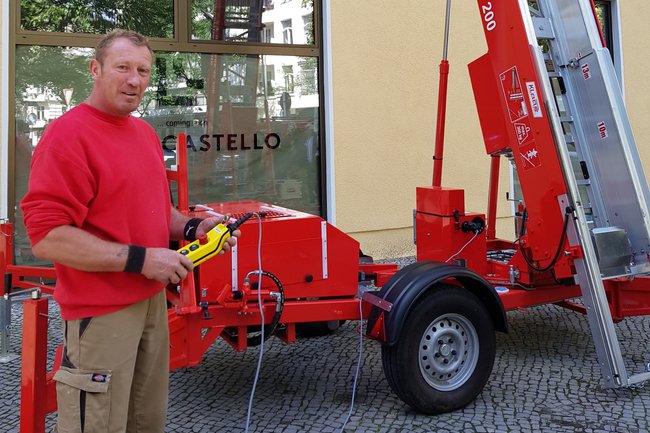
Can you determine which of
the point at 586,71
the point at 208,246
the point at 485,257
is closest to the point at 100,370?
the point at 208,246

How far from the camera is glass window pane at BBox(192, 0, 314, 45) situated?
7434 mm

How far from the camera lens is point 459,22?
8.66 metres

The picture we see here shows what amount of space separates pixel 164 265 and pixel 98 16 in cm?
586

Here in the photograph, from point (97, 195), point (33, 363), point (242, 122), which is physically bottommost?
point (33, 363)

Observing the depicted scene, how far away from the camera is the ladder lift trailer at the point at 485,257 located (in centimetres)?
347

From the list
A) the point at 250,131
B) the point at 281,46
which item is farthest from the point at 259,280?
the point at 281,46

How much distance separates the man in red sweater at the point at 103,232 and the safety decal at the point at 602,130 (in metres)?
3.11

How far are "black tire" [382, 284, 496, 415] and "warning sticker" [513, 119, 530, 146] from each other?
116 centimetres

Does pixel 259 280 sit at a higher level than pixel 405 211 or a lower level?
lower

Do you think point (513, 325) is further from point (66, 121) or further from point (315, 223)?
point (66, 121)

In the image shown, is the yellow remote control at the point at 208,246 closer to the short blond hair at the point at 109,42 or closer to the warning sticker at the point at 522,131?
the short blond hair at the point at 109,42

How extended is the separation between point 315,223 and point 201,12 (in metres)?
4.71

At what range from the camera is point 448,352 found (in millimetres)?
3676

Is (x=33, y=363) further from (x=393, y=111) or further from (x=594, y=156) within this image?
(x=393, y=111)
